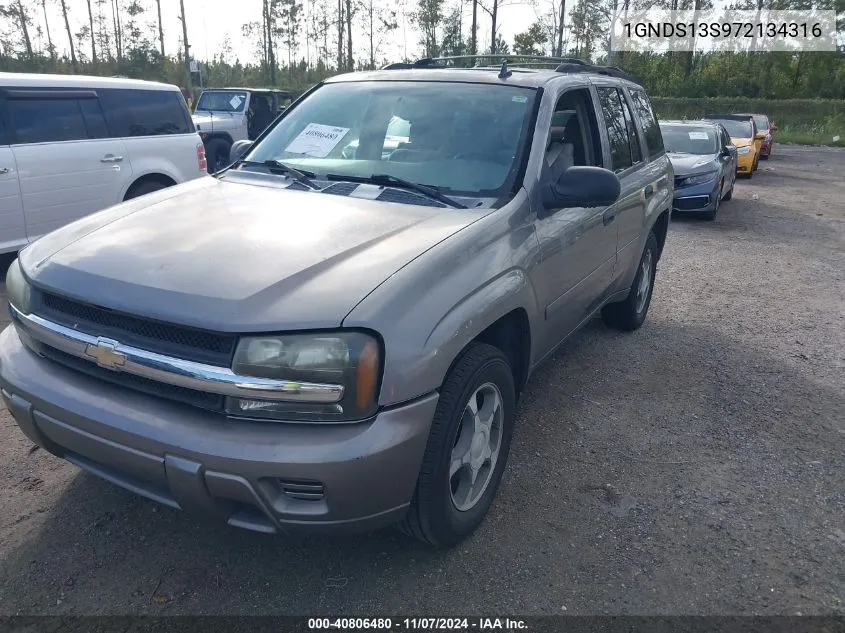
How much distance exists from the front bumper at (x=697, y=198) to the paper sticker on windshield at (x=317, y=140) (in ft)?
28.2

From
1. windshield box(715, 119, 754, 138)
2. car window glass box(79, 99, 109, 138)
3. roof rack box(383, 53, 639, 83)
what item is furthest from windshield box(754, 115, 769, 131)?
car window glass box(79, 99, 109, 138)

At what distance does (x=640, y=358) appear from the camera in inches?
197

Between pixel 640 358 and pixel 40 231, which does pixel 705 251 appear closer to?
pixel 640 358

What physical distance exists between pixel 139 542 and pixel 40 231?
4.76 m

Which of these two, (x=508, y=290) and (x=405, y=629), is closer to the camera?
(x=405, y=629)

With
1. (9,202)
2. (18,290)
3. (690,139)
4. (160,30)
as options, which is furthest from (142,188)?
(160,30)

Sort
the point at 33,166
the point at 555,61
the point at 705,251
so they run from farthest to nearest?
the point at 705,251 → the point at 33,166 → the point at 555,61

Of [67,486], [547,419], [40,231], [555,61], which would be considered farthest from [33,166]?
[547,419]

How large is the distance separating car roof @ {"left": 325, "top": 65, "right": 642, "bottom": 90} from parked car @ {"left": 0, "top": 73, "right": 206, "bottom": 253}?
3729mm

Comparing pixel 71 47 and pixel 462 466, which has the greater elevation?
pixel 71 47

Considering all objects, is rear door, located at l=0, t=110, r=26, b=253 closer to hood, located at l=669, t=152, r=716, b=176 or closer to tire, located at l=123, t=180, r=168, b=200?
tire, located at l=123, t=180, r=168, b=200

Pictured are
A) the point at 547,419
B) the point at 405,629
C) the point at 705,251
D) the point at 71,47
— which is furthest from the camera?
the point at 71,47

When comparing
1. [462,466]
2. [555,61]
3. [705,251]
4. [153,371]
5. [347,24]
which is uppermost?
[347,24]

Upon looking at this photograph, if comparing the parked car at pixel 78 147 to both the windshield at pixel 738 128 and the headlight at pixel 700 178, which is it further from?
the windshield at pixel 738 128
